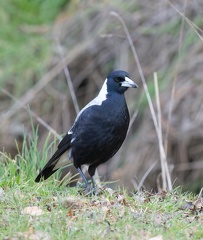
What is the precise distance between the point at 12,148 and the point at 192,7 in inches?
121

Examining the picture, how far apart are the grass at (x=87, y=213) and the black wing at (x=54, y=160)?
0.37 ft

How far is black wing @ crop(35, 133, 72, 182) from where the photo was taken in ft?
18.5

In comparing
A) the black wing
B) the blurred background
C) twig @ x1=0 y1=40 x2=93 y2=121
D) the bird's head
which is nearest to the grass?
the black wing

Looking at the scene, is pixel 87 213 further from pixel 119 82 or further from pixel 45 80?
pixel 45 80

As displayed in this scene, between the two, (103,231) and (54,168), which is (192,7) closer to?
(54,168)

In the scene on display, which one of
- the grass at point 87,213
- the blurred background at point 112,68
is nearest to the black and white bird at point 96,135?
the grass at point 87,213

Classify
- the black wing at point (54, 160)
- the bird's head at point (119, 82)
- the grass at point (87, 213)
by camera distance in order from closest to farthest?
the grass at point (87, 213) < the black wing at point (54, 160) < the bird's head at point (119, 82)

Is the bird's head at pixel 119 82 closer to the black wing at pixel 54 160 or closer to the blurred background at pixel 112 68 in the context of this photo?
the black wing at pixel 54 160

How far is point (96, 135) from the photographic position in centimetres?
590

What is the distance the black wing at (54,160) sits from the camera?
5.64 metres

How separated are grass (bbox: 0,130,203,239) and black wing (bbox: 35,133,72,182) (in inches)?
4.4

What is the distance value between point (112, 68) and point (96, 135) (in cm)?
340

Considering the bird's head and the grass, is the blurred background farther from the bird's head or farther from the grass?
the grass

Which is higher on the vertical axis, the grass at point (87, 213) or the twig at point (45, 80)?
the twig at point (45, 80)
